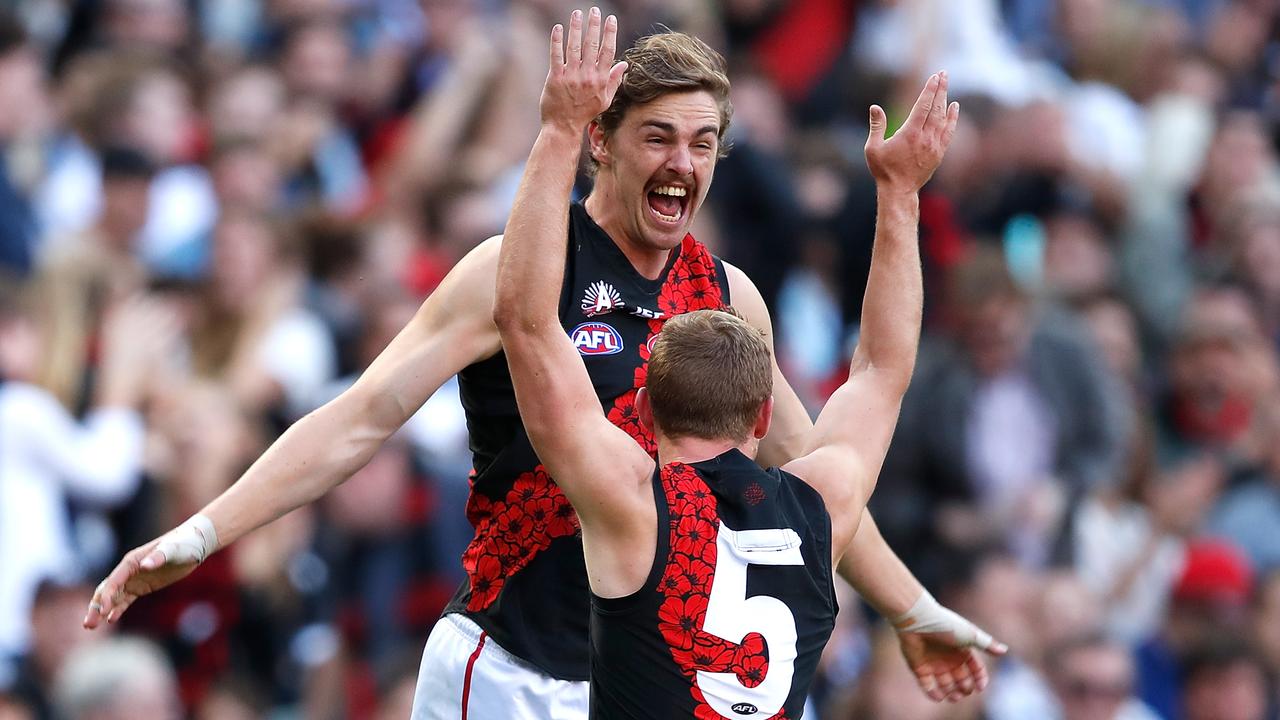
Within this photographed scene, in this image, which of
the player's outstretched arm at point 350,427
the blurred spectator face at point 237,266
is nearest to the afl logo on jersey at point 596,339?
the player's outstretched arm at point 350,427

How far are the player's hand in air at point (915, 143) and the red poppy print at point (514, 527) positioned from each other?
3.52ft

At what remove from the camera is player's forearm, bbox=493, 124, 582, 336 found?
4.26m

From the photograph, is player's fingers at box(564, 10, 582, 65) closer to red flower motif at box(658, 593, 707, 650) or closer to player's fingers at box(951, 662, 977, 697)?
red flower motif at box(658, 593, 707, 650)

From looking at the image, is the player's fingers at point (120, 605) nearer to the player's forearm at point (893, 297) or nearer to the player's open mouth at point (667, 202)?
the player's open mouth at point (667, 202)

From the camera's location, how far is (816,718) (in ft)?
28.6

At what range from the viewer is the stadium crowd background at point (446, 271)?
8086 millimetres

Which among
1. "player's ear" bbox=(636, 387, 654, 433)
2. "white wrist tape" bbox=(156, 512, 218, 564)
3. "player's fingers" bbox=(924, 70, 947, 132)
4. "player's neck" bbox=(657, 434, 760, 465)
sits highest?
"player's fingers" bbox=(924, 70, 947, 132)

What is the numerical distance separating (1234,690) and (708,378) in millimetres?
5219

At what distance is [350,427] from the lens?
5.01 metres

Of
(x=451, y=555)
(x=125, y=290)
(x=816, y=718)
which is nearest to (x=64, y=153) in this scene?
(x=125, y=290)

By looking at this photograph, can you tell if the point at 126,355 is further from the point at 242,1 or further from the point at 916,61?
the point at 916,61

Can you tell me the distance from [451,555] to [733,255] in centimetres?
268

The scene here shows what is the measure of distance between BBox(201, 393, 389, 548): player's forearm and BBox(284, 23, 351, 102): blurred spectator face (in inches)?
232

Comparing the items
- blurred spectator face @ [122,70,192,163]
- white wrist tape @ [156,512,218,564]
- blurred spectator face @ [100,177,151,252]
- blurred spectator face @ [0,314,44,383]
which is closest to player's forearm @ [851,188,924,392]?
white wrist tape @ [156,512,218,564]
